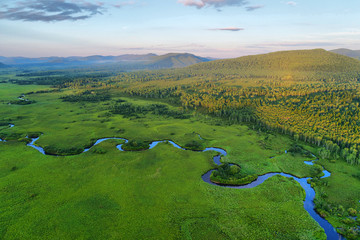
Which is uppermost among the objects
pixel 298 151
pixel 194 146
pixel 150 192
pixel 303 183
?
pixel 194 146

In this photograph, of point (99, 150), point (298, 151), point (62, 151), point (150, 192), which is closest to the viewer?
point (150, 192)

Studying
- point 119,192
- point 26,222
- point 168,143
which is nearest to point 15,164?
point 26,222

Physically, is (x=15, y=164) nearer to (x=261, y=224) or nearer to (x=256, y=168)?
(x=261, y=224)

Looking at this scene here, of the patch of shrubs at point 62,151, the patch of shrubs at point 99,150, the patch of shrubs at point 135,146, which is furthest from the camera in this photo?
the patch of shrubs at point 135,146

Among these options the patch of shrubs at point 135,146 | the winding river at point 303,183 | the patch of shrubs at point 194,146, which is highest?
the patch of shrubs at point 135,146

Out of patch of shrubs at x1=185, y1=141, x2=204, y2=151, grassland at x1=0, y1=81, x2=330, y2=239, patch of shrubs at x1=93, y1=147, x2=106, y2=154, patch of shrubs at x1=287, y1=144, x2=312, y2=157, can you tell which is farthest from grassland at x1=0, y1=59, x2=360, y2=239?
patch of shrubs at x1=185, y1=141, x2=204, y2=151

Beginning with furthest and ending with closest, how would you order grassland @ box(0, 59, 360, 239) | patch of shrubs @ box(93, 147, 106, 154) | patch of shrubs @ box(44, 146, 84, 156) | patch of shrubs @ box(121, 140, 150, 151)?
patch of shrubs @ box(121, 140, 150, 151) < patch of shrubs @ box(93, 147, 106, 154) < patch of shrubs @ box(44, 146, 84, 156) < grassland @ box(0, 59, 360, 239)

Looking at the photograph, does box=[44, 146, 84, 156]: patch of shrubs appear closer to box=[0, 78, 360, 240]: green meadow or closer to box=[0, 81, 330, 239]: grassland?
box=[0, 78, 360, 240]: green meadow

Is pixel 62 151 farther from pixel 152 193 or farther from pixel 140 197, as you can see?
pixel 152 193

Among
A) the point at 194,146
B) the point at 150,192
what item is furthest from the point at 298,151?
the point at 150,192

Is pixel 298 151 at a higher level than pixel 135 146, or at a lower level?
lower

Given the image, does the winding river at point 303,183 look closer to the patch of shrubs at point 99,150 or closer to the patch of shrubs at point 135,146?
the patch of shrubs at point 135,146

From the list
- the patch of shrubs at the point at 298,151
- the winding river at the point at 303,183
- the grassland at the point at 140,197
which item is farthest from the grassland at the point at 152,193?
the patch of shrubs at the point at 298,151
